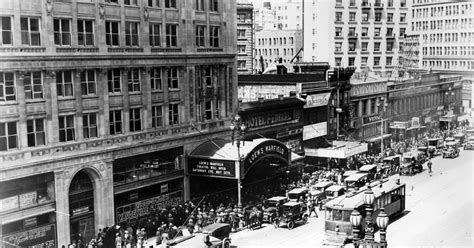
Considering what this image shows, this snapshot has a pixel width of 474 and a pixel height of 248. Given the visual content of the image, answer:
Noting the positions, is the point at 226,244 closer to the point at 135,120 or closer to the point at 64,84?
the point at 135,120

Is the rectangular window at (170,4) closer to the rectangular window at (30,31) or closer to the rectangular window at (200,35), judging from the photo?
the rectangular window at (200,35)

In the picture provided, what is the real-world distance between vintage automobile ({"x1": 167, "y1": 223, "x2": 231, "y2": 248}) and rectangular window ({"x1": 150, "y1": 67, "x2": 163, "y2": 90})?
1251 centimetres

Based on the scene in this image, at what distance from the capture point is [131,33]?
3966 centimetres

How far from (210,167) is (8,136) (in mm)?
15129

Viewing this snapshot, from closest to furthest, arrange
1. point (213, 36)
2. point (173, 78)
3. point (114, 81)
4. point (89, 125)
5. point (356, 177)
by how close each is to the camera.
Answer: point (89, 125) < point (114, 81) < point (173, 78) < point (213, 36) < point (356, 177)

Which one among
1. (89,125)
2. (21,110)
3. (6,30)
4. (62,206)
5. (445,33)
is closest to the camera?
(6,30)

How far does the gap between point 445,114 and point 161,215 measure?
66.2 metres

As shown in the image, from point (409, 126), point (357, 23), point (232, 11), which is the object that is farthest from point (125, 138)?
point (357, 23)

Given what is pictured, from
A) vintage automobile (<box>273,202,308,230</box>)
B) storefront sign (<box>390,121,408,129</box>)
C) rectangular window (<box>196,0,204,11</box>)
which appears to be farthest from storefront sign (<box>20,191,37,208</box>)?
storefront sign (<box>390,121,408,129</box>)

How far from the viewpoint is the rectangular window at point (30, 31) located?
32.8 meters

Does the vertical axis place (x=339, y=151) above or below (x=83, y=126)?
below

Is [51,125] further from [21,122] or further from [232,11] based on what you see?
[232,11]

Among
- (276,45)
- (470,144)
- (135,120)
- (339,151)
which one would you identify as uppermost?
(276,45)

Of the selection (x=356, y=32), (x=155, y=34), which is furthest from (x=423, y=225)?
(x=356, y=32)
